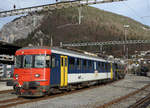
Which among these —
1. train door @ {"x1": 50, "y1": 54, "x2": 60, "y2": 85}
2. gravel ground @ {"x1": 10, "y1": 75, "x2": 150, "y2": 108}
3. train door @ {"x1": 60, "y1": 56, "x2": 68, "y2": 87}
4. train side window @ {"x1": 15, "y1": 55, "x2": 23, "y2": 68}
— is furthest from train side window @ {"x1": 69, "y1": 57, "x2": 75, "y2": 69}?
train side window @ {"x1": 15, "y1": 55, "x2": 23, "y2": 68}

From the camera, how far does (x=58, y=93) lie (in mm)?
15281

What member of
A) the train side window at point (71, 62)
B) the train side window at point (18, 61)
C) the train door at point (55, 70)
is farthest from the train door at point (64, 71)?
the train side window at point (18, 61)

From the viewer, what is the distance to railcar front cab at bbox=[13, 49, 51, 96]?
12.6m

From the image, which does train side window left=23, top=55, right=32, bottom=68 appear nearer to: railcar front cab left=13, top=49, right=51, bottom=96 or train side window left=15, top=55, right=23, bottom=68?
railcar front cab left=13, top=49, right=51, bottom=96

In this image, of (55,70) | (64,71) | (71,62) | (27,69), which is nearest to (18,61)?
(27,69)

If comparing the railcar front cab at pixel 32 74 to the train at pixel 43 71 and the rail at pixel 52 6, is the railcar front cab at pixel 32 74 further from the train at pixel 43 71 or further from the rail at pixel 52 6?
the rail at pixel 52 6

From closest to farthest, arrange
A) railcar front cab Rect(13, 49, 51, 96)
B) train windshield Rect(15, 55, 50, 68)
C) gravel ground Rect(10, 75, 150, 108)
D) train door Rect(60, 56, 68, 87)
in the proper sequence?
gravel ground Rect(10, 75, 150, 108), railcar front cab Rect(13, 49, 51, 96), train windshield Rect(15, 55, 50, 68), train door Rect(60, 56, 68, 87)

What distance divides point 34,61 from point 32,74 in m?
0.80

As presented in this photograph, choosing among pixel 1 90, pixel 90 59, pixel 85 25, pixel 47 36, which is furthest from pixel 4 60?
pixel 85 25

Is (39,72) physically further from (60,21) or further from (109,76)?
(60,21)

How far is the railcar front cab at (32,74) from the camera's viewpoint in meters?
12.6

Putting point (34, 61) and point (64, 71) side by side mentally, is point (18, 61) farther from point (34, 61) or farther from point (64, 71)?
point (64, 71)

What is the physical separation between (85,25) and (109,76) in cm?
13000

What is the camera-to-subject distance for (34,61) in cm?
1314
